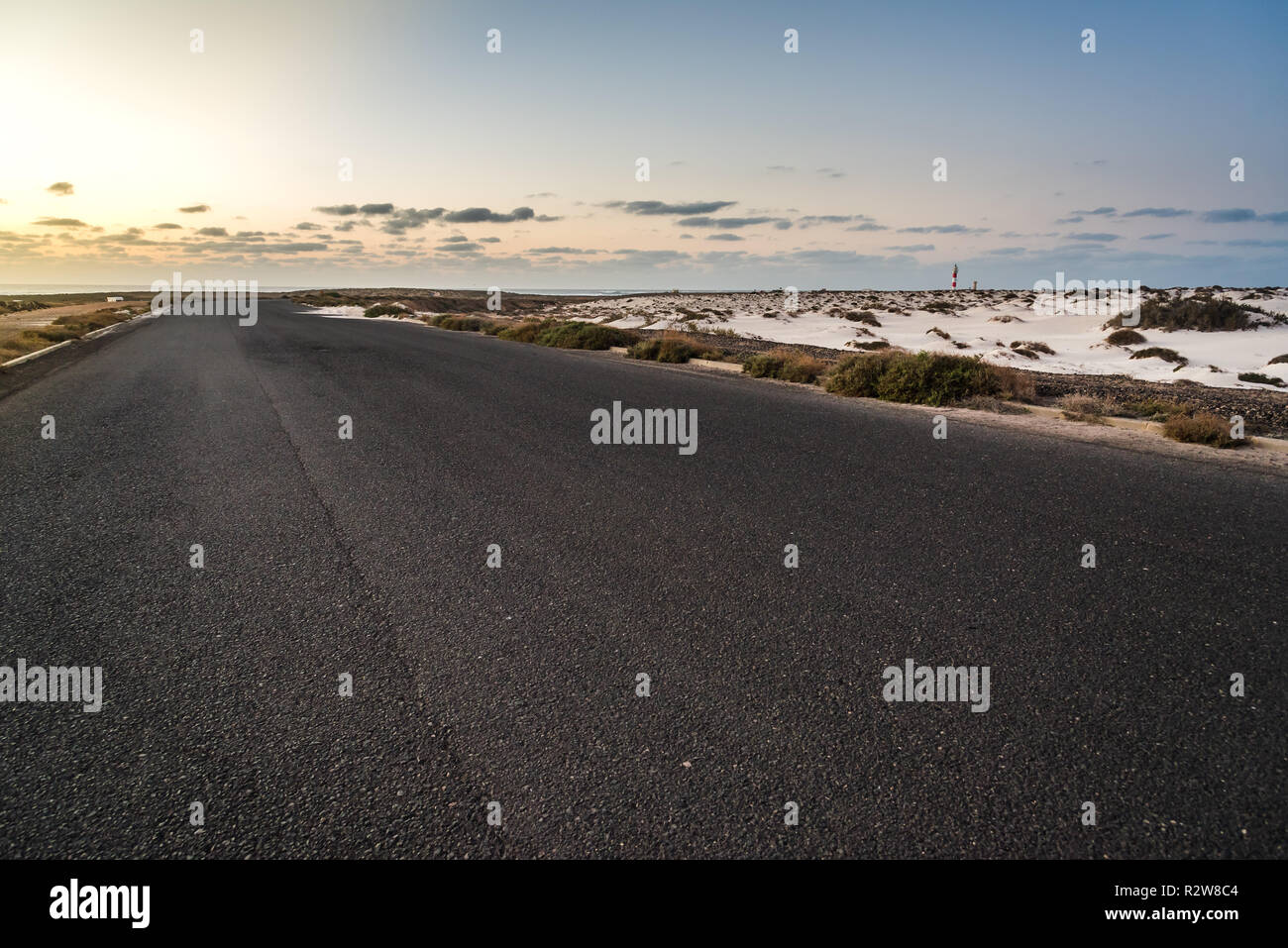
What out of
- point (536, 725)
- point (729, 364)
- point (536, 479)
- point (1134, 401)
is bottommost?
point (536, 725)

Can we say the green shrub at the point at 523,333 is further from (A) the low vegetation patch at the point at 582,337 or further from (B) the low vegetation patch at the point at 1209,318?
(B) the low vegetation patch at the point at 1209,318

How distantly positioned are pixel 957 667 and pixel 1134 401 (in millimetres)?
9348

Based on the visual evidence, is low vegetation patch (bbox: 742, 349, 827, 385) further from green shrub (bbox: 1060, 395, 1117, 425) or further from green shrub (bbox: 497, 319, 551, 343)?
green shrub (bbox: 497, 319, 551, 343)

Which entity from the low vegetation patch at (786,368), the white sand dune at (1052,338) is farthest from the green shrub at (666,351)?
the white sand dune at (1052,338)

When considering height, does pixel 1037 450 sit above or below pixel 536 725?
above

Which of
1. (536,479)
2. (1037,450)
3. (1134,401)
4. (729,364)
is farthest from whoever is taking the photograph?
(729,364)

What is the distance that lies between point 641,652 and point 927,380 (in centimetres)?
958

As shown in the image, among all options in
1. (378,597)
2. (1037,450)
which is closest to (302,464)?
(378,597)

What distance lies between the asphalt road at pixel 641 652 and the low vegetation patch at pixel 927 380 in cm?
386

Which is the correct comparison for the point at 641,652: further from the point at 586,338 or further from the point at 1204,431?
the point at 586,338

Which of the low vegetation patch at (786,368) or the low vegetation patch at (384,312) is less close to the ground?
the low vegetation patch at (384,312)

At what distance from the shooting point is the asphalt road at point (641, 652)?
244cm
